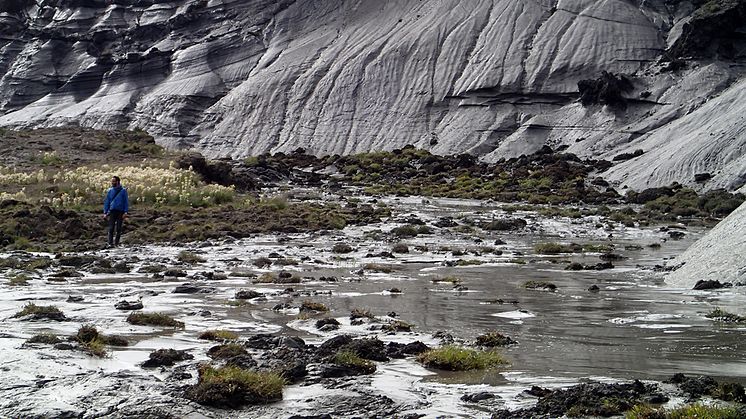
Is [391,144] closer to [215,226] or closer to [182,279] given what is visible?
[215,226]

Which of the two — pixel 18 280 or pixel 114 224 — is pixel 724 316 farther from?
pixel 114 224

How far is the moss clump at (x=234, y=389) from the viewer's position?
795 cm

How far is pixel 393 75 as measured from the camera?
80312mm

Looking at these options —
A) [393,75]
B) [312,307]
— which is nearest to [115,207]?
[312,307]

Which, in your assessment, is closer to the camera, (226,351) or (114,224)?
(226,351)

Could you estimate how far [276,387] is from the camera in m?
8.28

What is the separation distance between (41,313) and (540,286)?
9.90 metres

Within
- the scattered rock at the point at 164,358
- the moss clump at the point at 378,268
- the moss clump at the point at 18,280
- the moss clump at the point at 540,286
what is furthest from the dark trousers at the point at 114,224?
the scattered rock at the point at 164,358

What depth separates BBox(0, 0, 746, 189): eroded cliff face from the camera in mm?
63969

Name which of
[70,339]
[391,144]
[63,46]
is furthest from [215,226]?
[63,46]

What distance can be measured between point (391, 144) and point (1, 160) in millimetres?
35972

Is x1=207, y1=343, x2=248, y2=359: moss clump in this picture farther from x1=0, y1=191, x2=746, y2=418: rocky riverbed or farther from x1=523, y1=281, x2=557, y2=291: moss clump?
x1=523, y1=281, x2=557, y2=291: moss clump

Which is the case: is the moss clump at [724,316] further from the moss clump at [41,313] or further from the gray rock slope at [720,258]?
the moss clump at [41,313]

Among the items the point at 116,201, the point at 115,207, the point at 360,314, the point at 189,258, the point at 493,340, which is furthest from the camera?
the point at 115,207
